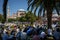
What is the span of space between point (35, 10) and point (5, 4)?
20.0m

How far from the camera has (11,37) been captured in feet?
30.2

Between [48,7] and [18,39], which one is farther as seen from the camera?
[48,7]

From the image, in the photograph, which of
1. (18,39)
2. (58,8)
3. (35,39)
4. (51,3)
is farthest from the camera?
(58,8)

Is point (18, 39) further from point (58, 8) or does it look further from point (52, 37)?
point (58, 8)

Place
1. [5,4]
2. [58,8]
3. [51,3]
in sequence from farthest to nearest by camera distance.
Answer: [58,8] → [51,3] → [5,4]

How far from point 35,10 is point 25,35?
43.7 feet

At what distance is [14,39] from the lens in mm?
9414

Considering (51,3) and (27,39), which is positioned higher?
(51,3)

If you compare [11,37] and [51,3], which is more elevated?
[51,3]

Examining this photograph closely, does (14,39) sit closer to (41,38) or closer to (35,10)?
(41,38)

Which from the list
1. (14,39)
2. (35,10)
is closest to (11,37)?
(14,39)

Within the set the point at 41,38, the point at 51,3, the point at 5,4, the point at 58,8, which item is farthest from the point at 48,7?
the point at 5,4

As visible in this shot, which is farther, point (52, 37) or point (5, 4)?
point (52, 37)

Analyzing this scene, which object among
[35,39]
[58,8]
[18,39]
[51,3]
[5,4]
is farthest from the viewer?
[58,8]
